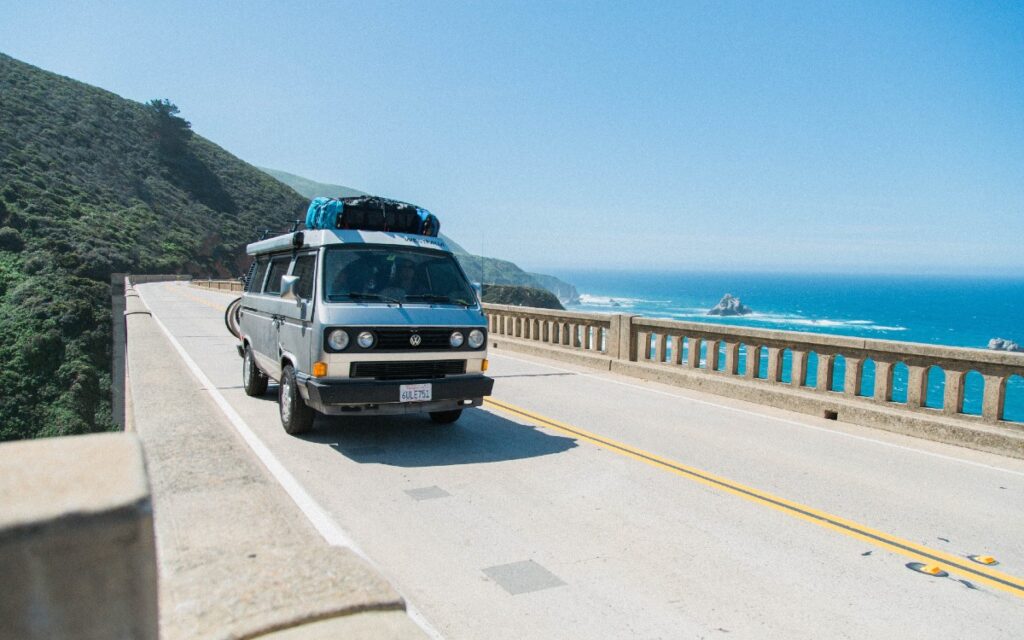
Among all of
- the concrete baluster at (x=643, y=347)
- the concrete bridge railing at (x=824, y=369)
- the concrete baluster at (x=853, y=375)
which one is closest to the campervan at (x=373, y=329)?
the concrete bridge railing at (x=824, y=369)

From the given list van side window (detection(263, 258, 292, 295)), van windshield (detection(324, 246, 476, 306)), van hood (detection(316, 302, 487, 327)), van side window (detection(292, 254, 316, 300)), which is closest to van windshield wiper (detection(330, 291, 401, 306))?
van windshield (detection(324, 246, 476, 306))

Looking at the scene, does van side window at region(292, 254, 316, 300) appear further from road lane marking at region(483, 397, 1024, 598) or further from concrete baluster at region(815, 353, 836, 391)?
concrete baluster at region(815, 353, 836, 391)

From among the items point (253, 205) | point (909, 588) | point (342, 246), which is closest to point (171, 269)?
point (253, 205)

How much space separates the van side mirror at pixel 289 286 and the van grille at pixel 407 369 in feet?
4.04

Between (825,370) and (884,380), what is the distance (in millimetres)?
860

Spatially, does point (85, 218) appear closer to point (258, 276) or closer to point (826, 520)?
point (258, 276)

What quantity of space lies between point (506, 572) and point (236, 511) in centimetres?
183

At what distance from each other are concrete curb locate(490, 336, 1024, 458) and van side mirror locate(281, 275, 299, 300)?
22.1 feet

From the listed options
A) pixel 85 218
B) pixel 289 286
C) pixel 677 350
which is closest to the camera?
pixel 289 286

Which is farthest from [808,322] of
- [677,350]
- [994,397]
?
[994,397]

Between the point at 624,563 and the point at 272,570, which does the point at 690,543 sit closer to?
the point at 624,563

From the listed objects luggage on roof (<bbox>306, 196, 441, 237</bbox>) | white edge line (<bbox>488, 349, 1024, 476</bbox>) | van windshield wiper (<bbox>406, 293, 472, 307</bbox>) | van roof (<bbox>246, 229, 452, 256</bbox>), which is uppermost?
luggage on roof (<bbox>306, 196, 441, 237</bbox>)

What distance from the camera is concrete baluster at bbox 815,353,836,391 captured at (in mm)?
10016

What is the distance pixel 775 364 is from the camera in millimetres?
10695
